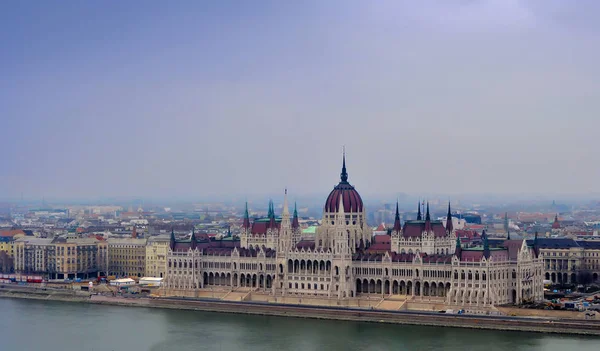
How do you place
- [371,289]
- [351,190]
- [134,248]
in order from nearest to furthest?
[371,289]
[351,190]
[134,248]

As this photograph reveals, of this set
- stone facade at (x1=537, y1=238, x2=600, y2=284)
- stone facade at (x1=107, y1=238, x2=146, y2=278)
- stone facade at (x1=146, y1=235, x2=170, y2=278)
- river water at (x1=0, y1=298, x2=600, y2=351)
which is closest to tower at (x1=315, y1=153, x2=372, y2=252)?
river water at (x1=0, y1=298, x2=600, y2=351)

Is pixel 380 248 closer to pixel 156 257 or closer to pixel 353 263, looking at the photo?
pixel 353 263

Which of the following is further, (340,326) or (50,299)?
(50,299)

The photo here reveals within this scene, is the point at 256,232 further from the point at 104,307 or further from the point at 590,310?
the point at 590,310

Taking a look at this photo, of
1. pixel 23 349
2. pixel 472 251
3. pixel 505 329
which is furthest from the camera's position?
pixel 472 251

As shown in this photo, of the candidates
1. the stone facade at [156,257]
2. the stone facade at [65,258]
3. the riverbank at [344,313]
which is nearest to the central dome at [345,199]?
the riverbank at [344,313]

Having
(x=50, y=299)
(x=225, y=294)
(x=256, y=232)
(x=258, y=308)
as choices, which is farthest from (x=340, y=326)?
(x=50, y=299)

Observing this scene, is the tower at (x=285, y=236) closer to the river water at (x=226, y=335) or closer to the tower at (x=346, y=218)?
the tower at (x=346, y=218)
